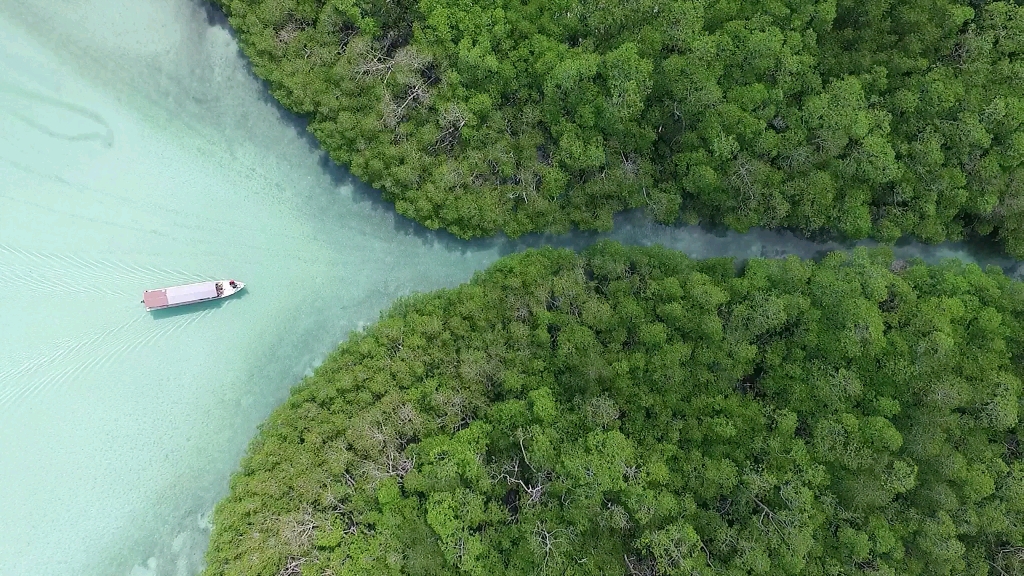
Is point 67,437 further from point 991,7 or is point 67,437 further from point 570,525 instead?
point 991,7

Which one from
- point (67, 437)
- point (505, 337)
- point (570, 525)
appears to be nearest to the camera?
point (570, 525)

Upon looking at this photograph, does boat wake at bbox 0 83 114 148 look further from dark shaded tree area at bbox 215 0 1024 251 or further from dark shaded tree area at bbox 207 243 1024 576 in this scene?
dark shaded tree area at bbox 207 243 1024 576

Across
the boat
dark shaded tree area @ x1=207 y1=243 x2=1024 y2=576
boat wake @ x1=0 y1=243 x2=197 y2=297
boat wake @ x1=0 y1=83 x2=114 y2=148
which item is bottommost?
dark shaded tree area @ x1=207 y1=243 x2=1024 y2=576

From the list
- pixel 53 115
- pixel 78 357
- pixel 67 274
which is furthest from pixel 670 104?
pixel 78 357

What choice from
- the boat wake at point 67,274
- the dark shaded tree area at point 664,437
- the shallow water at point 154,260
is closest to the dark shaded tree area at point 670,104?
the shallow water at point 154,260

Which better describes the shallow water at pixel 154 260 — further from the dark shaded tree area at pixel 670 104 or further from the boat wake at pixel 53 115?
the dark shaded tree area at pixel 670 104

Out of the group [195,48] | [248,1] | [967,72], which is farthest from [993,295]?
[195,48]

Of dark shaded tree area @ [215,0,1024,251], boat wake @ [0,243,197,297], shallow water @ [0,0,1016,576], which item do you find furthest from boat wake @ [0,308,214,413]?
dark shaded tree area @ [215,0,1024,251]
